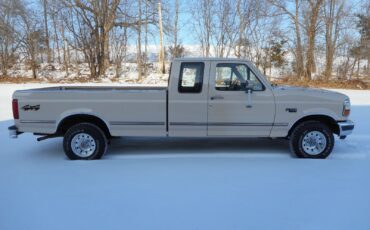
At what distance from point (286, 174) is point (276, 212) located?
51.0 inches

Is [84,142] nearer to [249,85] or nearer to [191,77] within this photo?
[191,77]

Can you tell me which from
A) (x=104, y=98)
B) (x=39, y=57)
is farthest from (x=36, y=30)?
(x=104, y=98)

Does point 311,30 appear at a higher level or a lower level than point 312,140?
higher

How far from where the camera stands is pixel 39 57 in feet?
99.0

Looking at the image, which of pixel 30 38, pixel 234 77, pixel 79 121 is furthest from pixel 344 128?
pixel 30 38

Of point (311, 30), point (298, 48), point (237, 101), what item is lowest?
point (237, 101)

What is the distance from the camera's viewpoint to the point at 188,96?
520 cm

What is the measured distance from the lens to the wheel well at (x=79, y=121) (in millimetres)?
5254

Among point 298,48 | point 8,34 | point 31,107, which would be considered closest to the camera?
point 31,107

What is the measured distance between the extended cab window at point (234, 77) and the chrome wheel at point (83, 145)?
250 centimetres

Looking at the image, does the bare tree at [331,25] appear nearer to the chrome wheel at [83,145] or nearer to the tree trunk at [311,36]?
the tree trunk at [311,36]

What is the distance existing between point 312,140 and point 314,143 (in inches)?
2.9

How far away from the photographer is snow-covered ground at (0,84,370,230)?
3236 millimetres

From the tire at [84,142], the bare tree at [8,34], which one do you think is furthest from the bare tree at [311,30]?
the bare tree at [8,34]
